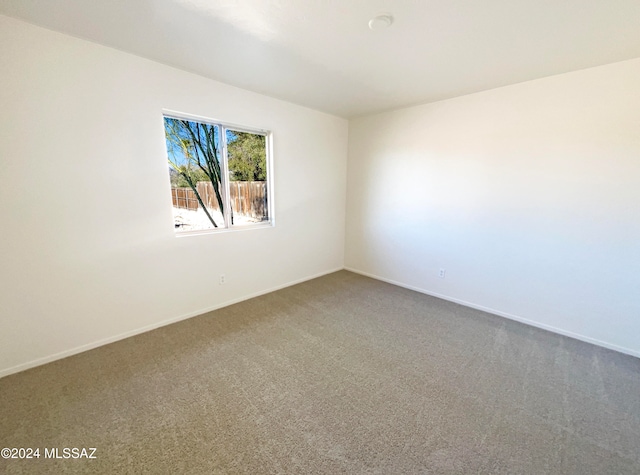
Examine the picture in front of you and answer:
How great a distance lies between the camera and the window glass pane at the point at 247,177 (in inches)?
124

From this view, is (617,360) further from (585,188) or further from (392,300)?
(392,300)

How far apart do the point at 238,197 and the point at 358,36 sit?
211cm

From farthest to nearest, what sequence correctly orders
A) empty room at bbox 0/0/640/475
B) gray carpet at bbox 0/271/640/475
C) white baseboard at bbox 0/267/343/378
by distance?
white baseboard at bbox 0/267/343/378
empty room at bbox 0/0/640/475
gray carpet at bbox 0/271/640/475

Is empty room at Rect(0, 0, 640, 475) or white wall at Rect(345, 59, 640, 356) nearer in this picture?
empty room at Rect(0, 0, 640, 475)

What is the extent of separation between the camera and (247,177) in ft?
10.9

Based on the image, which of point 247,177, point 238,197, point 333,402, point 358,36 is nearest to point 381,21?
point 358,36

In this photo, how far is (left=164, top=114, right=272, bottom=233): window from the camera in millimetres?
2748

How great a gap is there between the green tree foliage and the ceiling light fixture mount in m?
1.93

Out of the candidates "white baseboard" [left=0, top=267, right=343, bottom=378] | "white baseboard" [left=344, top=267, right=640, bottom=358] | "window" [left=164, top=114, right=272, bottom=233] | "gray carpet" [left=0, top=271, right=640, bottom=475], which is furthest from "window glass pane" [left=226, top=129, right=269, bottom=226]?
"white baseboard" [left=344, top=267, right=640, bottom=358]

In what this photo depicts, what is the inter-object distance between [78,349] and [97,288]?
1.76ft

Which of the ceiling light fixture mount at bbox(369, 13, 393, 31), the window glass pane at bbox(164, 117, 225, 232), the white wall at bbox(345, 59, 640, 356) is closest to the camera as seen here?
the ceiling light fixture mount at bbox(369, 13, 393, 31)

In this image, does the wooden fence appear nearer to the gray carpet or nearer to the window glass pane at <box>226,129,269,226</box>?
the window glass pane at <box>226,129,269,226</box>

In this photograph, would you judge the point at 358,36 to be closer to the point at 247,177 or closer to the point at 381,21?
the point at 381,21

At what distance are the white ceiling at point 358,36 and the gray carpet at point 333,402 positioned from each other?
98.4 inches
